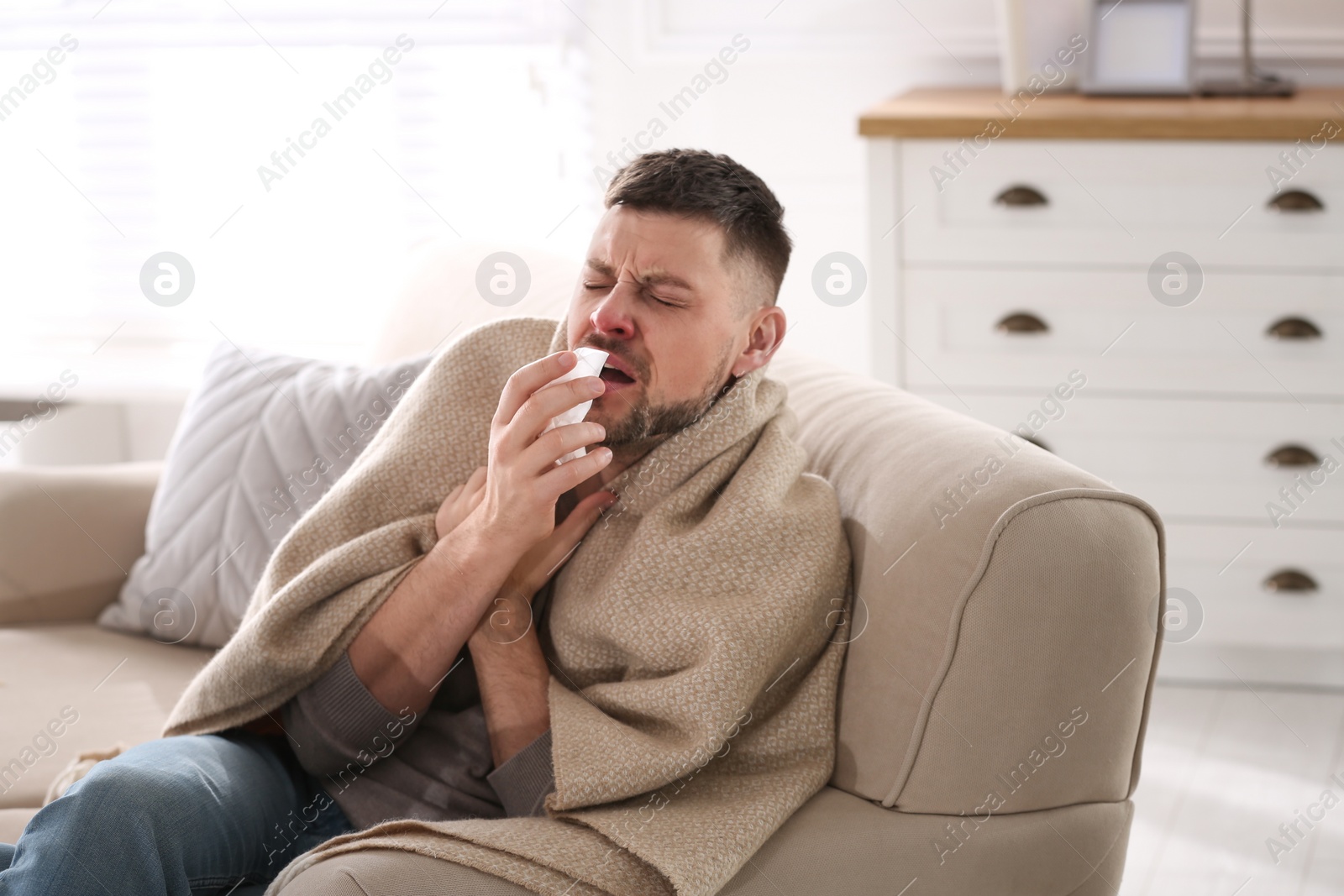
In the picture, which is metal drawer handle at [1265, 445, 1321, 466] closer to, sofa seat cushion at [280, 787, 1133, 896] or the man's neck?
sofa seat cushion at [280, 787, 1133, 896]

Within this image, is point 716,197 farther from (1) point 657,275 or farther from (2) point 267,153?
(2) point 267,153

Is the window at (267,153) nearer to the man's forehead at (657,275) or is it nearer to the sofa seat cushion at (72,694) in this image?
the sofa seat cushion at (72,694)

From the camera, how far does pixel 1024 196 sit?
7.52 ft

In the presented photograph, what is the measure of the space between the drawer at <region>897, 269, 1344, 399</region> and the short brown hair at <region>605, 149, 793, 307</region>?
1.13 meters

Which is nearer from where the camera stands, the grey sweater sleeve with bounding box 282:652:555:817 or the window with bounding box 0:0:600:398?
the grey sweater sleeve with bounding box 282:652:555:817

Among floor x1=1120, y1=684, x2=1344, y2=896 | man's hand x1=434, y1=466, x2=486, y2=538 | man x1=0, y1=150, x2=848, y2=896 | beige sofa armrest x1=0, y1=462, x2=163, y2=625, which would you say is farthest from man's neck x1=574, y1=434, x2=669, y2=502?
floor x1=1120, y1=684, x2=1344, y2=896

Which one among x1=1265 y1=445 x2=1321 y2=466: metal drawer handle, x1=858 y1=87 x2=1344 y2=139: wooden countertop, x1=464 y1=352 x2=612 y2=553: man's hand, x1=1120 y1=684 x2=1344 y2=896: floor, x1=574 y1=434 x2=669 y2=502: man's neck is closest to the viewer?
x1=464 y1=352 x2=612 y2=553: man's hand

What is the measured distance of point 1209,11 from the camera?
2537mm

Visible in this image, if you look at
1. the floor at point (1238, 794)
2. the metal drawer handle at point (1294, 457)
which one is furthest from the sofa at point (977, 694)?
the metal drawer handle at point (1294, 457)

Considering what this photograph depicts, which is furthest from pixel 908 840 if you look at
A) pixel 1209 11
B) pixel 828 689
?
pixel 1209 11

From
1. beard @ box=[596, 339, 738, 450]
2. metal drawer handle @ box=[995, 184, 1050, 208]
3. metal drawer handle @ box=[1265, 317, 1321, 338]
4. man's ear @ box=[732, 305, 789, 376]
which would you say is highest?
man's ear @ box=[732, 305, 789, 376]

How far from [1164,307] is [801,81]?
0.97m

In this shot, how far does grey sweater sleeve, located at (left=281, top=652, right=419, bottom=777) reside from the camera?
4.21ft

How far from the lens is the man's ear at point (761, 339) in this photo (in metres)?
1.31
